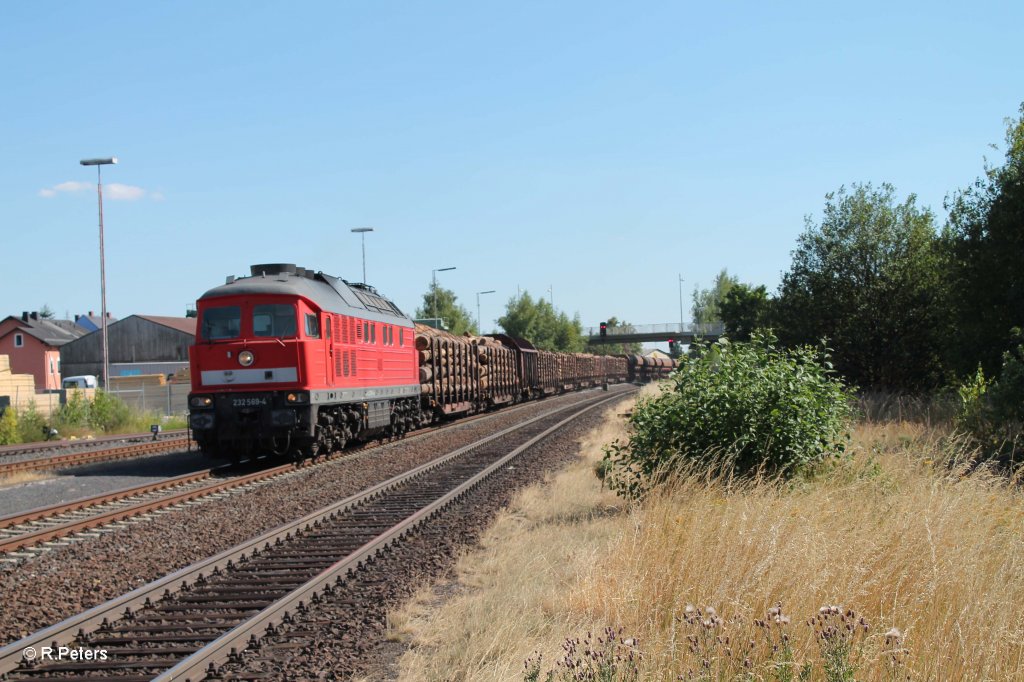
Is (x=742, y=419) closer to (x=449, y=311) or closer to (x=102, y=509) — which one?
(x=102, y=509)

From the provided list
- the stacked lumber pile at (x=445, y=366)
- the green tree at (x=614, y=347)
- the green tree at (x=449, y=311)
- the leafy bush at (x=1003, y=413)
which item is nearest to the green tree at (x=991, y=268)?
the leafy bush at (x=1003, y=413)

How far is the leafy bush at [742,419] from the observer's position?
9.52 metres

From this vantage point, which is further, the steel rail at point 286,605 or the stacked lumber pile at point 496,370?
the stacked lumber pile at point 496,370

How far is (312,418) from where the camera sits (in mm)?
16641

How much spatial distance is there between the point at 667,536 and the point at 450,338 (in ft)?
83.2

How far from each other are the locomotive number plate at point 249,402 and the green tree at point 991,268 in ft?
66.1

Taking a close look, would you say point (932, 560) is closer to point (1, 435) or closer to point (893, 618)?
point (893, 618)

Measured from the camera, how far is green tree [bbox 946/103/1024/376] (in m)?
25.1

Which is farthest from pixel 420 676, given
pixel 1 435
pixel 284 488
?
pixel 1 435

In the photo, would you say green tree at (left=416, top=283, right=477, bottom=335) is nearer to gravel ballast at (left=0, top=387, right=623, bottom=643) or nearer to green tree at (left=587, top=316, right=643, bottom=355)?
green tree at (left=587, top=316, right=643, bottom=355)

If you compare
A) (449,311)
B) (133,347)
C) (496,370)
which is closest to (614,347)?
(449,311)

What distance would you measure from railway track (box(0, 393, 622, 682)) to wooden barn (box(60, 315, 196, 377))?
65.5 meters

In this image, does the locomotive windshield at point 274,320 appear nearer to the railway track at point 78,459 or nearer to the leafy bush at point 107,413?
the railway track at point 78,459

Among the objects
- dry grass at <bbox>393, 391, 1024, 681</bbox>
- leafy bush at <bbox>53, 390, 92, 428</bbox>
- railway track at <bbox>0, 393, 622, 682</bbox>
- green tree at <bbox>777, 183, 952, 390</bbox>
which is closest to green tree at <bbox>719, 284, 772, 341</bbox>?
green tree at <bbox>777, 183, 952, 390</bbox>
